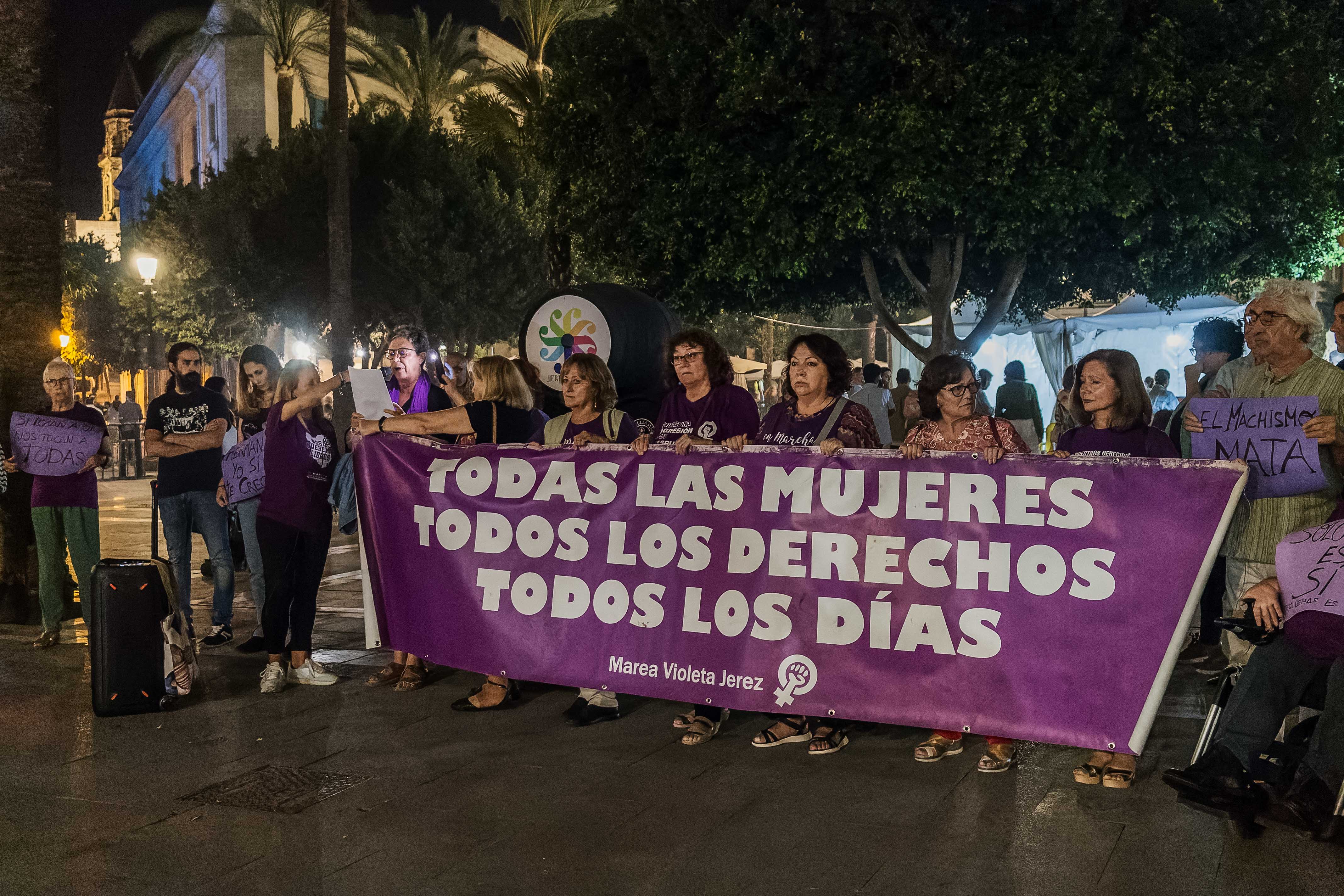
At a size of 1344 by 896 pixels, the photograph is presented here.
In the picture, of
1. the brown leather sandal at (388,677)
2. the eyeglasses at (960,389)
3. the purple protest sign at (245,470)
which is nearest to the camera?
the eyeglasses at (960,389)

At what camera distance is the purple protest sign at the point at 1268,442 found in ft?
15.3

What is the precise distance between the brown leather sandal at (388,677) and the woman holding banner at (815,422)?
6.56 ft

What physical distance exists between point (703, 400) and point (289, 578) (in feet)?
8.07

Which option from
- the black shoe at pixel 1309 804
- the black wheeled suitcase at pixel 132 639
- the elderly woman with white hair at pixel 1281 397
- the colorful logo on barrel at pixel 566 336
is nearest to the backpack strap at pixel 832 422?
the elderly woman with white hair at pixel 1281 397

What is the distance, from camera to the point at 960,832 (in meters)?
4.14

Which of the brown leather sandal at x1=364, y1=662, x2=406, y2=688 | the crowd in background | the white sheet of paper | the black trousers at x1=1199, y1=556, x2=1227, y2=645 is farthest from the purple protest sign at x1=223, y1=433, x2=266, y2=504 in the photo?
the black trousers at x1=1199, y1=556, x2=1227, y2=645

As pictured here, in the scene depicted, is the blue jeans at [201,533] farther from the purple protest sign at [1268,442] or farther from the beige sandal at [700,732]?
the purple protest sign at [1268,442]

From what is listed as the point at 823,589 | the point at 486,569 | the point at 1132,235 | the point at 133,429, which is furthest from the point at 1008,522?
the point at 133,429

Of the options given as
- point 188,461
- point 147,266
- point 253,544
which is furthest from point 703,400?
point 147,266

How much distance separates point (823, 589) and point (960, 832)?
120cm

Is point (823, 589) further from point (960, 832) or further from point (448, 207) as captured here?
point (448, 207)

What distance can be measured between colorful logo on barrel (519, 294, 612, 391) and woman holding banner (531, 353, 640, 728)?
2.28 metres

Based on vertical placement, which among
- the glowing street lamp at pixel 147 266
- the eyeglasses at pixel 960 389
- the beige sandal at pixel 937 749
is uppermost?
the glowing street lamp at pixel 147 266

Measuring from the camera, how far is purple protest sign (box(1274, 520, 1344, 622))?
13.4 feet
